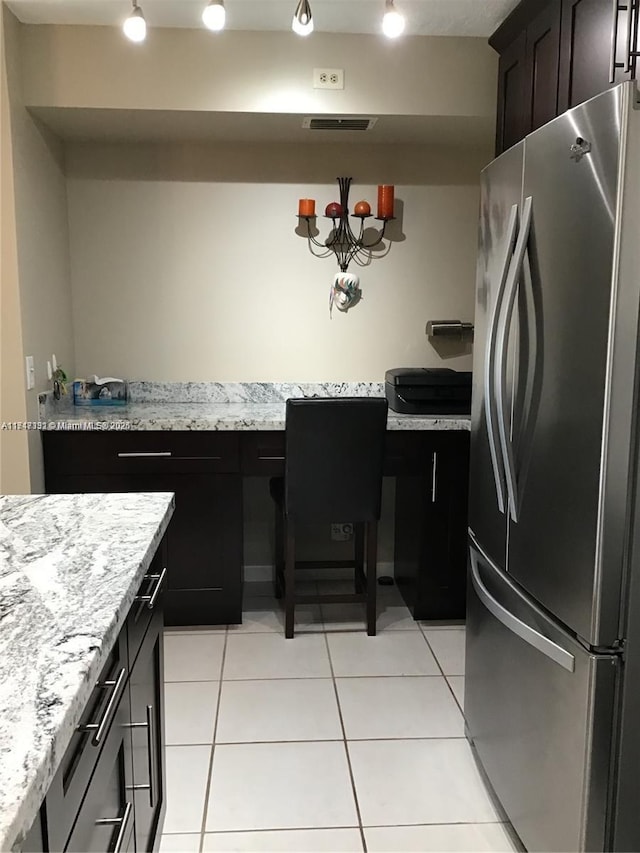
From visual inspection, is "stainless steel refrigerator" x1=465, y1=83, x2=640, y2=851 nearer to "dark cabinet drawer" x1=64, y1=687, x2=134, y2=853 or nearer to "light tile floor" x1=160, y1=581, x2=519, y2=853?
"light tile floor" x1=160, y1=581, x2=519, y2=853

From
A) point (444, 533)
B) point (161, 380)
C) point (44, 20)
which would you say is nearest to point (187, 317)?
point (161, 380)

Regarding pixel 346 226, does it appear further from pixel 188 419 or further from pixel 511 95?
pixel 188 419

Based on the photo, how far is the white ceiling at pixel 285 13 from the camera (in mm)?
2529

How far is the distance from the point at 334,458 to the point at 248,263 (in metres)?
1.19

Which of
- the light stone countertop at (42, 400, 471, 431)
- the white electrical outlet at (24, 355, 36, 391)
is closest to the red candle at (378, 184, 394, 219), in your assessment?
the light stone countertop at (42, 400, 471, 431)

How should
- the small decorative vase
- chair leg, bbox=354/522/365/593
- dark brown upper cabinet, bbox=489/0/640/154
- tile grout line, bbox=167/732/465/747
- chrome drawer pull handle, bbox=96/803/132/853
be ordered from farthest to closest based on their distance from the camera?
the small decorative vase
chair leg, bbox=354/522/365/593
tile grout line, bbox=167/732/465/747
dark brown upper cabinet, bbox=489/0/640/154
chrome drawer pull handle, bbox=96/803/132/853

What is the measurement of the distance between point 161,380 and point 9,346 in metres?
0.85

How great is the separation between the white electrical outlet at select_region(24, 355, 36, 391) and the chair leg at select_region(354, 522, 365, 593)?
1.60 metres

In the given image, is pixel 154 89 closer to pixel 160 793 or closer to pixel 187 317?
pixel 187 317

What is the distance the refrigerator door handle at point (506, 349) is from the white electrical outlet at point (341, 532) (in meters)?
2.01

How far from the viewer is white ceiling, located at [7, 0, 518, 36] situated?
2529 millimetres

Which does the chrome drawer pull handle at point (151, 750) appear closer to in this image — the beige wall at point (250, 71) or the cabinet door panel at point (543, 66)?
the cabinet door panel at point (543, 66)

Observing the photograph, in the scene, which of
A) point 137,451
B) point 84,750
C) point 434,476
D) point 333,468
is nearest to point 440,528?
point 434,476

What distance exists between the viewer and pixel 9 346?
274 centimetres
